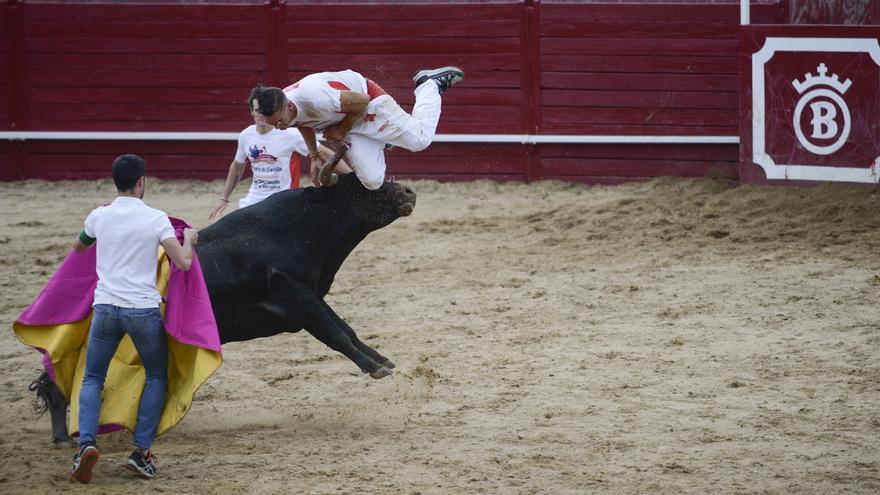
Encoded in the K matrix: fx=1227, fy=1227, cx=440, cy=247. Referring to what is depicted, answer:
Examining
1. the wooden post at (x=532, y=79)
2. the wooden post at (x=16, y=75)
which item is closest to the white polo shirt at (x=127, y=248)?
the wooden post at (x=532, y=79)

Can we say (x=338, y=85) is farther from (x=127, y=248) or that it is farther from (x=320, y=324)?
(x=127, y=248)

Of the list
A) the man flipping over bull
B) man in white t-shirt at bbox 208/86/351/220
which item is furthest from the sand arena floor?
the man flipping over bull

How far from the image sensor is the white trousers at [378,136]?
586 cm

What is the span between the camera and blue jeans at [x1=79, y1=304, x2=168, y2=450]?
4.73m

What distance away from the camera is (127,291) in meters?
4.71

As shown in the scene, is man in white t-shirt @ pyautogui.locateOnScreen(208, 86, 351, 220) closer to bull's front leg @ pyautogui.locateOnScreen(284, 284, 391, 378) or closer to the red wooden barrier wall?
bull's front leg @ pyautogui.locateOnScreen(284, 284, 391, 378)

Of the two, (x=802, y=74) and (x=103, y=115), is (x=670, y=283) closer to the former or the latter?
(x=802, y=74)

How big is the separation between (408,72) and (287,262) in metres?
6.53

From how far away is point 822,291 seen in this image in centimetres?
755

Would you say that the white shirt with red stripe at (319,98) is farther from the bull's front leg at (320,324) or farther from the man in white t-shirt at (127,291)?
the man in white t-shirt at (127,291)

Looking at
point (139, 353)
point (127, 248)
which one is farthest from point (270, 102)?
point (139, 353)

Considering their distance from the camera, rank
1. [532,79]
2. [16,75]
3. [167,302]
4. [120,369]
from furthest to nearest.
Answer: [16,75] → [532,79] → [120,369] → [167,302]

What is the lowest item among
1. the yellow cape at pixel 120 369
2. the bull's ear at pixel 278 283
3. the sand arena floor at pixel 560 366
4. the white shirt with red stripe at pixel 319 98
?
the sand arena floor at pixel 560 366

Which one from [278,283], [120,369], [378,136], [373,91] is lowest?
[120,369]
